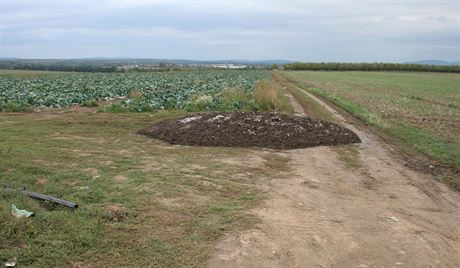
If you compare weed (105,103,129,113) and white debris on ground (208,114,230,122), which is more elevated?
white debris on ground (208,114,230,122)

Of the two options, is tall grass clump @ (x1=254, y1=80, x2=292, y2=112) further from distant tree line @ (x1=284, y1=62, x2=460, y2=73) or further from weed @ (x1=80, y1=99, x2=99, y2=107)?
distant tree line @ (x1=284, y1=62, x2=460, y2=73)

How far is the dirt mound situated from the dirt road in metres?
2.32

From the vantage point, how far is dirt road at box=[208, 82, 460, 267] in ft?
17.9

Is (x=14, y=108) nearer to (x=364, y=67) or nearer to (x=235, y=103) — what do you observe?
(x=235, y=103)

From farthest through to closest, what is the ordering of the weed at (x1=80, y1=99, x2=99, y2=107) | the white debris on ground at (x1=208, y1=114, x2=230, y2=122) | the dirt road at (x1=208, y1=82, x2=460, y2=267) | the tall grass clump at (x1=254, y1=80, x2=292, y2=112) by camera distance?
1. the weed at (x1=80, y1=99, x2=99, y2=107)
2. the tall grass clump at (x1=254, y1=80, x2=292, y2=112)
3. the white debris on ground at (x1=208, y1=114, x2=230, y2=122)
4. the dirt road at (x1=208, y1=82, x2=460, y2=267)

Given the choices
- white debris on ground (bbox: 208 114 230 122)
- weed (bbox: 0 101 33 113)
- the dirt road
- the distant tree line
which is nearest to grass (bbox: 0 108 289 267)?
the dirt road

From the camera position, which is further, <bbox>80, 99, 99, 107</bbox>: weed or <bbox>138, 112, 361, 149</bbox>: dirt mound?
<bbox>80, 99, 99, 107</bbox>: weed

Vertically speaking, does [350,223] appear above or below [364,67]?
above

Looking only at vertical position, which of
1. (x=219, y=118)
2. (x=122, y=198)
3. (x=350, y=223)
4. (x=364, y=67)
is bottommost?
(x=364, y=67)

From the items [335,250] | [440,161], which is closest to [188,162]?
[335,250]

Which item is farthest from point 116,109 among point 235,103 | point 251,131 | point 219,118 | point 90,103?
point 251,131

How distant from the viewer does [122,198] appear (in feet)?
22.9

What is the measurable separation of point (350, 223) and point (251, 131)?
6587 millimetres

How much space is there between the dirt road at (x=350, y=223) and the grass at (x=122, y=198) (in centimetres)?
40
